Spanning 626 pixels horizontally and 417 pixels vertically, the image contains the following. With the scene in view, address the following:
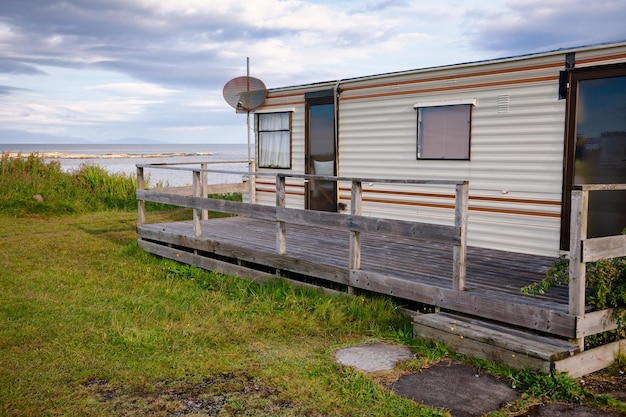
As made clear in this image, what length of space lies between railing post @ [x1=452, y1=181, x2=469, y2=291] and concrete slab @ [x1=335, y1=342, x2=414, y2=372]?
84 centimetres

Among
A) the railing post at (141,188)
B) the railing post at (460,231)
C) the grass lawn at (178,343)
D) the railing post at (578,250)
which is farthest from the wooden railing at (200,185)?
the railing post at (578,250)

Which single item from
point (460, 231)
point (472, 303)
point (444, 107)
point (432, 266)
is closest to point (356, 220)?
point (432, 266)

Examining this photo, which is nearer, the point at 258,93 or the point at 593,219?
the point at 593,219

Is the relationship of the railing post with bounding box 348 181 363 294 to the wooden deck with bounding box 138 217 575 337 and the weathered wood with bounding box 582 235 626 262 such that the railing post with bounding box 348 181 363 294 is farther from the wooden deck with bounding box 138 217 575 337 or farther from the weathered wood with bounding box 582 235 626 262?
the weathered wood with bounding box 582 235 626 262

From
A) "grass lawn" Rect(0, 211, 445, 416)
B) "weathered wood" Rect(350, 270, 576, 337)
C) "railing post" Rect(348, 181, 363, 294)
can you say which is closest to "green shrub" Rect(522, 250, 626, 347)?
"weathered wood" Rect(350, 270, 576, 337)

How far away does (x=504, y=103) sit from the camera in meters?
7.68

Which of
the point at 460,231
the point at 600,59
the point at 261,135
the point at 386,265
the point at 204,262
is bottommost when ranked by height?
the point at 204,262

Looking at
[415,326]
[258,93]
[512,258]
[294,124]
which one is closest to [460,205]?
[415,326]

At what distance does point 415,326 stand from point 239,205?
3.51 meters

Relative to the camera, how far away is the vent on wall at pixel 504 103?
25.1 ft

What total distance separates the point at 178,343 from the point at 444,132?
16.3 ft

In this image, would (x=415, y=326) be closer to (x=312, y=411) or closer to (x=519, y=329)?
(x=519, y=329)

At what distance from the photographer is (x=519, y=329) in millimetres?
5035

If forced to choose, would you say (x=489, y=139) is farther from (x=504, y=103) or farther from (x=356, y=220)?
(x=356, y=220)
